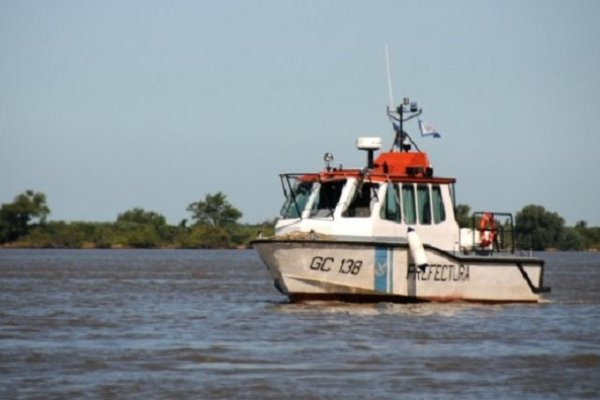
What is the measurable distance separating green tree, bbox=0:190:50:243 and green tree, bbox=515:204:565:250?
139ft

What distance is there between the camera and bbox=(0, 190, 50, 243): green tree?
140 metres

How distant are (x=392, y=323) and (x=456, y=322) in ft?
4.04

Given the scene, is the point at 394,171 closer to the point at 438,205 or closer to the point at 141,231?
the point at 438,205

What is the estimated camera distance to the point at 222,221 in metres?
136

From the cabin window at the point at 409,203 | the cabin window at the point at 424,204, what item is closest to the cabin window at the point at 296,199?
the cabin window at the point at 409,203

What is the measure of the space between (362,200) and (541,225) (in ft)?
281

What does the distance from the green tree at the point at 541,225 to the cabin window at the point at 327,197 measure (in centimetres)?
7894

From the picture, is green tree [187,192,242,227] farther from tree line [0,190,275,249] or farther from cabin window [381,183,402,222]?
cabin window [381,183,402,222]

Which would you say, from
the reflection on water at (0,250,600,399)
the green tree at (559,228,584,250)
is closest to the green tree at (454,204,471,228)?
the reflection on water at (0,250,600,399)

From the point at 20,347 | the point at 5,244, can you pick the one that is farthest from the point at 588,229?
the point at 20,347

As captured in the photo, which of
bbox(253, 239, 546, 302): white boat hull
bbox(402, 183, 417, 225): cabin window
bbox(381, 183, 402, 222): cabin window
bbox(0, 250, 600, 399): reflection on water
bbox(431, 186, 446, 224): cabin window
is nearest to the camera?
bbox(0, 250, 600, 399): reflection on water

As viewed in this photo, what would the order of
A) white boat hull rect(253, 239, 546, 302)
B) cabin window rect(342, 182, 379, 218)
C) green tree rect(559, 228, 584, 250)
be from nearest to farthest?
white boat hull rect(253, 239, 546, 302) → cabin window rect(342, 182, 379, 218) → green tree rect(559, 228, 584, 250)

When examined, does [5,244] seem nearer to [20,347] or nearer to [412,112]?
[412,112]

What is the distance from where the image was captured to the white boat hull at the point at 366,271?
3161 cm
